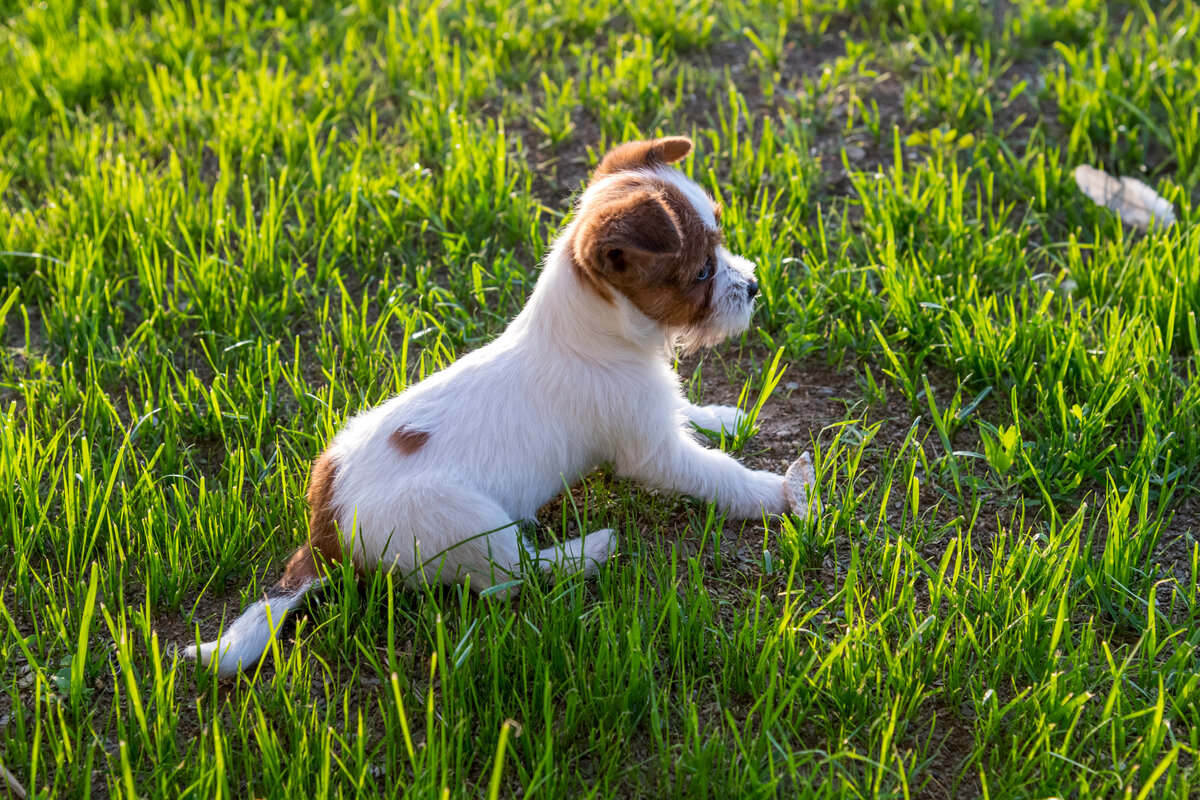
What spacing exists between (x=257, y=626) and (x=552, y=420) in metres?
0.97

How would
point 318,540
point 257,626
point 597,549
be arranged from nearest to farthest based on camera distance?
1. point 257,626
2. point 318,540
3. point 597,549

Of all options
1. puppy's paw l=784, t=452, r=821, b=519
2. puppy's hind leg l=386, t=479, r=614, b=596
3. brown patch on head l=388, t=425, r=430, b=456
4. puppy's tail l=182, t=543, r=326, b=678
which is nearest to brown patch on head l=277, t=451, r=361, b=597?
puppy's tail l=182, t=543, r=326, b=678

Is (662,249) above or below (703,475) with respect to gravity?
above

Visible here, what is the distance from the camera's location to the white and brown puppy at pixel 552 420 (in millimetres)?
2852

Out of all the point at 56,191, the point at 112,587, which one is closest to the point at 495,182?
the point at 56,191

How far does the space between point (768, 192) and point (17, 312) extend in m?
3.28

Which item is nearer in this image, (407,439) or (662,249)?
(662,249)

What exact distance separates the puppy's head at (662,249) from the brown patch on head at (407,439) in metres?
0.64

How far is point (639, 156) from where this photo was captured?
3.23 metres

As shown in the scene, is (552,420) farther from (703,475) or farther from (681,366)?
(681,366)

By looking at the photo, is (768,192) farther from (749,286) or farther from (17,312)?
(17,312)

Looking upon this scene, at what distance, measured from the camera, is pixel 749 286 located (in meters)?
3.16

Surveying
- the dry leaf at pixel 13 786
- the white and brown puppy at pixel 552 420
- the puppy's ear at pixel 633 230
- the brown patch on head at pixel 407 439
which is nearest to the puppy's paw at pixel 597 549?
the white and brown puppy at pixel 552 420

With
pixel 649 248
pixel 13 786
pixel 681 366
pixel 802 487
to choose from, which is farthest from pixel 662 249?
pixel 13 786
